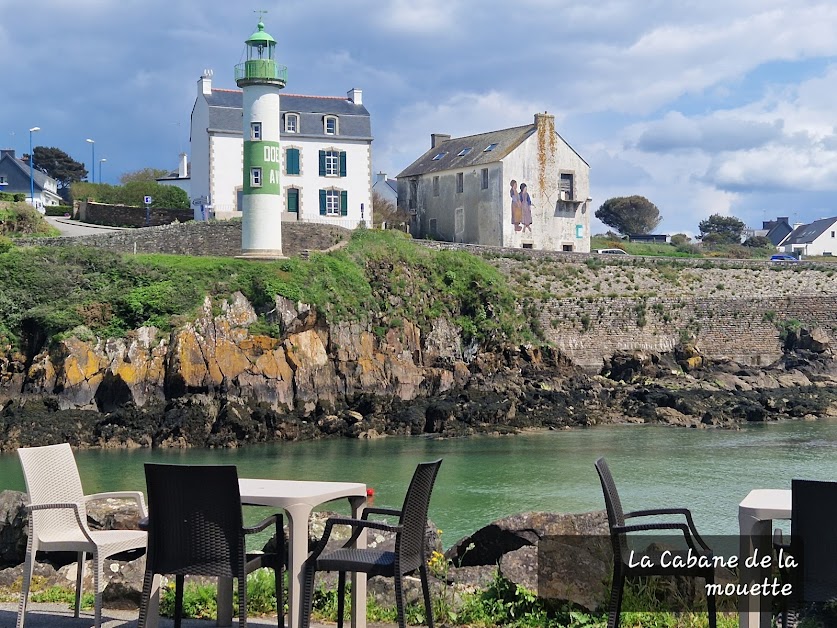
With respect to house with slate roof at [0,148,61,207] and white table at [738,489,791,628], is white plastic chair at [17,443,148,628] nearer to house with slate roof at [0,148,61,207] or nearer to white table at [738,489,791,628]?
white table at [738,489,791,628]

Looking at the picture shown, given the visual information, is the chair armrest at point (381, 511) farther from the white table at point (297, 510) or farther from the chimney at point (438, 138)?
the chimney at point (438, 138)

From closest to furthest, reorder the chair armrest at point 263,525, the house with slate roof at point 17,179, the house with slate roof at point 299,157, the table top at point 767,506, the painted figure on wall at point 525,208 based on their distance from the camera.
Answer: the table top at point 767,506 → the chair armrest at point 263,525 → the house with slate roof at point 299,157 → the painted figure on wall at point 525,208 → the house with slate roof at point 17,179

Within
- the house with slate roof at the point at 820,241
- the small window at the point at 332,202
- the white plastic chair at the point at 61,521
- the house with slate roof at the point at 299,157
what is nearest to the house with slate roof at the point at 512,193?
the house with slate roof at the point at 299,157

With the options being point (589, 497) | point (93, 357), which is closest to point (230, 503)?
point (589, 497)

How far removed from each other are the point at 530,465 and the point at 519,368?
496 inches

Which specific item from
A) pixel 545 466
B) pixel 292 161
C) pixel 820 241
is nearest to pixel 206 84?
pixel 292 161

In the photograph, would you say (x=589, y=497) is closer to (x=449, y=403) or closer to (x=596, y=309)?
(x=449, y=403)

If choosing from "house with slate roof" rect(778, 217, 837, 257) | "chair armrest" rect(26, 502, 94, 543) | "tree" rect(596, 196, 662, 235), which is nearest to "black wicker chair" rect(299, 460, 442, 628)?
"chair armrest" rect(26, 502, 94, 543)

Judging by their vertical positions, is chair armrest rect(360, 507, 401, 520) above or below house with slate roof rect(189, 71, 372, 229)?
A: below

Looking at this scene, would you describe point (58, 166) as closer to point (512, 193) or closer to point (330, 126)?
point (330, 126)

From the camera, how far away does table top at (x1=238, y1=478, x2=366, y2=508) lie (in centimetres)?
567

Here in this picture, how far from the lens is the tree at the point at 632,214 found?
264 ft

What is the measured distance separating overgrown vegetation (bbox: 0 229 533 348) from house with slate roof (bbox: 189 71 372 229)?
195 inches

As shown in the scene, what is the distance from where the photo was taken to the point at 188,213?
43.6m
